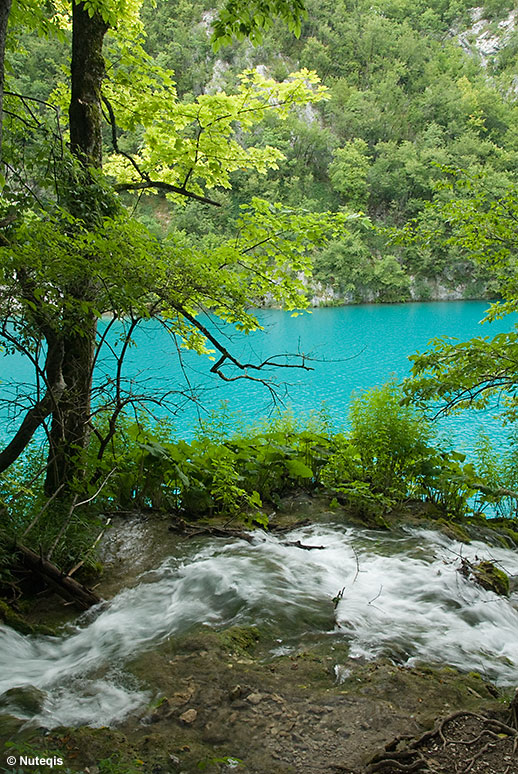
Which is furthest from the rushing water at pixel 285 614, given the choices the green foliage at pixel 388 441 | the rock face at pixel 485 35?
the rock face at pixel 485 35

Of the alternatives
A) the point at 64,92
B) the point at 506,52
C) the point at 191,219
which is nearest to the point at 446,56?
the point at 506,52

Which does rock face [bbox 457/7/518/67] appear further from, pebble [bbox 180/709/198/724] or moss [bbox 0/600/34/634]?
pebble [bbox 180/709/198/724]

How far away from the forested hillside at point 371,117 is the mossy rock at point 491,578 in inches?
1347

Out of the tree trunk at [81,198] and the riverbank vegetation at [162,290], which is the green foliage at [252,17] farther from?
the tree trunk at [81,198]

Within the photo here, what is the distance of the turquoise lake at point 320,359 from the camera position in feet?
39.2

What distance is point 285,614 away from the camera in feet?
12.9

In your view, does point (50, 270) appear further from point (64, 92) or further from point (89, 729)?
point (64, 92)

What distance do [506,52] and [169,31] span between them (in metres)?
55.4

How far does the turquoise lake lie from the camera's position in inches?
470

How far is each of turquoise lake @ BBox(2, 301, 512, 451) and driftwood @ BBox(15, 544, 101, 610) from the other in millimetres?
2169

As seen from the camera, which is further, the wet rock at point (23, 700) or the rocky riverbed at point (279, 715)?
the wet rock at point (23, 700)

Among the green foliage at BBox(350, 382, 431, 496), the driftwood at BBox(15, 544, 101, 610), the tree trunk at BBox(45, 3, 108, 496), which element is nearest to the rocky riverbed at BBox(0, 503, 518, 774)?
the driftwood at BBox(15, 544, 101, 610)

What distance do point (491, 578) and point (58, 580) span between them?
4.03 m

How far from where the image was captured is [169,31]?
7206 centimetres
